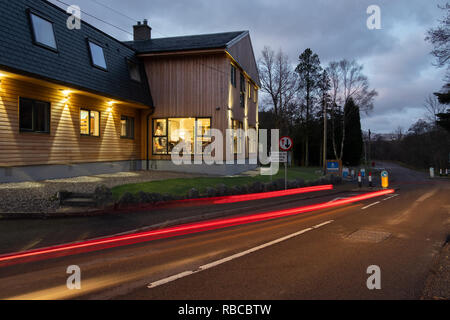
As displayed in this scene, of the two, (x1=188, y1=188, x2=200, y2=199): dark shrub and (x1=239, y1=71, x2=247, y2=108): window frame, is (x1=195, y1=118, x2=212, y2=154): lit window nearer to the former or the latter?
(x1=239, y1=71, x2=247, y2=108): window frame

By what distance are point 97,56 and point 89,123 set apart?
3.68 meters

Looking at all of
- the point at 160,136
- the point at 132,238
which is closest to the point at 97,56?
the point at 160,136

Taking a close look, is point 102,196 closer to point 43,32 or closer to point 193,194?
point 193,194

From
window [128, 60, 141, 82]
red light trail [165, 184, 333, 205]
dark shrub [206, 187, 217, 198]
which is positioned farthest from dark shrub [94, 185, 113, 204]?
window [128, 60, 141, 82]

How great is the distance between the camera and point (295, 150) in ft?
197

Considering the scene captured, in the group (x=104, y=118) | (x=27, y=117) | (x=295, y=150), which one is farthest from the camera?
(x=295, y=150)

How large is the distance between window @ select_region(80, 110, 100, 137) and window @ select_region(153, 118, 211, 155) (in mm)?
4560

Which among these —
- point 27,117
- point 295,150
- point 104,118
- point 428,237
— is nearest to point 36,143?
point 27,117

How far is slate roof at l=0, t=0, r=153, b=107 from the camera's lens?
12.6 metres

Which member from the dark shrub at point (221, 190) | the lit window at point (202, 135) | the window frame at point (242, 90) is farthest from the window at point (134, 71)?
the dark shrub at point (221, 190)

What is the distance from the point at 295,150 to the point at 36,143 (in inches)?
1982

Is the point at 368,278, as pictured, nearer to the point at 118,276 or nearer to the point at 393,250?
the point at 393,250

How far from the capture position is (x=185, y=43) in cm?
2222

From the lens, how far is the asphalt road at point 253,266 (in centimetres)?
429
